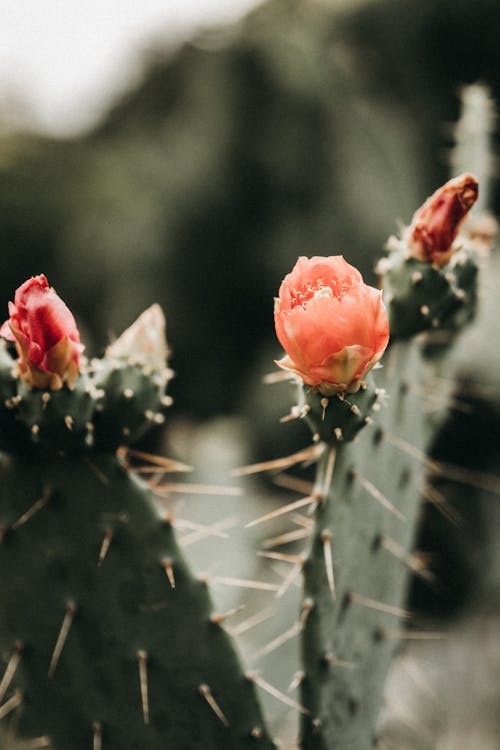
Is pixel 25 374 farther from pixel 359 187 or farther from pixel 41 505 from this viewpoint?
pixel 359 187

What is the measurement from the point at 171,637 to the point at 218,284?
303 centimetres

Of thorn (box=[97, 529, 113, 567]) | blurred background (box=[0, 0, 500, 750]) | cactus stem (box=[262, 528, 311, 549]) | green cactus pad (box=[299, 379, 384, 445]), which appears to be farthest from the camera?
blurred background (box=[0, 0, 500, 750])

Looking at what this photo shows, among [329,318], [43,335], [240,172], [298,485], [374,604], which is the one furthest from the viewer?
[240,172]

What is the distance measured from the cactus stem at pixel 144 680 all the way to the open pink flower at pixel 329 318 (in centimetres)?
40

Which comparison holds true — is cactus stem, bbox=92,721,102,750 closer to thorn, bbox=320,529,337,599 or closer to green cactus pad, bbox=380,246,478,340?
thorn, bbox=320,529,337,599

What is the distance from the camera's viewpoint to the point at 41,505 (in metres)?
0.83

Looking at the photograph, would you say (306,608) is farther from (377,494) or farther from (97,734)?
(97,734)

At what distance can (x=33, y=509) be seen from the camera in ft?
2.70

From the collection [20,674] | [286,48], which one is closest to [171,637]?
[20,674]

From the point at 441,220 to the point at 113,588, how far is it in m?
0.53

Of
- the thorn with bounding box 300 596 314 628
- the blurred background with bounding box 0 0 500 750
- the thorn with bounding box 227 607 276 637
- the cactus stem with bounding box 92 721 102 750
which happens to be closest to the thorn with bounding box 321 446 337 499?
the thorn with bounding box 300 596 314 628

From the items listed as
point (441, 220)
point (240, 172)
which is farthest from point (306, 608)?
point (240, 172)

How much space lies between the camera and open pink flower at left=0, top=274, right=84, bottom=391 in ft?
2.22

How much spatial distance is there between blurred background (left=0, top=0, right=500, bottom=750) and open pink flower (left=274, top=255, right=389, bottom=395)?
2.48 metres
